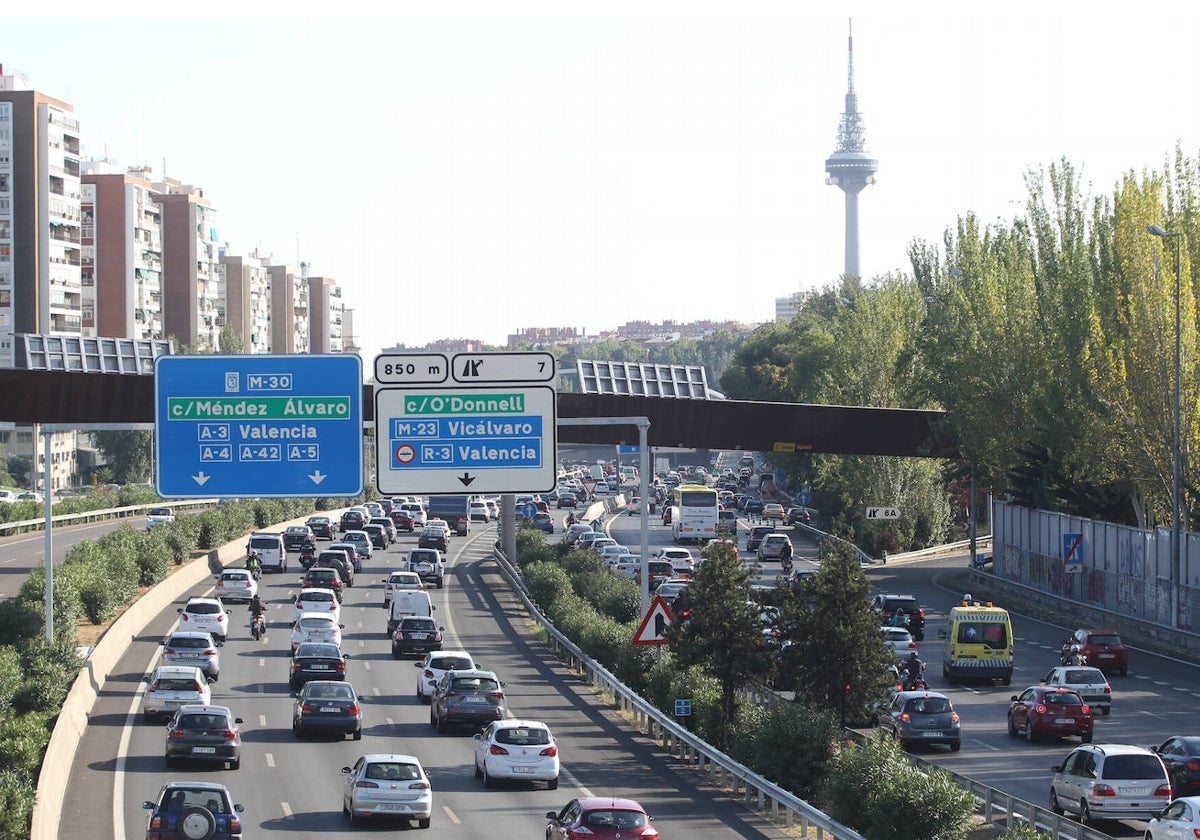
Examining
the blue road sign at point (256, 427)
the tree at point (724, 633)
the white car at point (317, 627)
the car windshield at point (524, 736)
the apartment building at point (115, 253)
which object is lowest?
the white car at point (317, 627)

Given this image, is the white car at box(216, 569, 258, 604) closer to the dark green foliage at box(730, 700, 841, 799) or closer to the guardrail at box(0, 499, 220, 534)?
the guardrail at box(0, 499, 220, 534)

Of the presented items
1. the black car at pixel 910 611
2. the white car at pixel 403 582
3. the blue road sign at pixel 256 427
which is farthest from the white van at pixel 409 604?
the blue road sign at pixel 256 427

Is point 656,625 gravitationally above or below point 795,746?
above

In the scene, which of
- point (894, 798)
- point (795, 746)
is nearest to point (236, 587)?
point (795, 746)

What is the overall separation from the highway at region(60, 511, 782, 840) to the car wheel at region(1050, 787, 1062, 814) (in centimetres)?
450

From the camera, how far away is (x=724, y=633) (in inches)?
1287

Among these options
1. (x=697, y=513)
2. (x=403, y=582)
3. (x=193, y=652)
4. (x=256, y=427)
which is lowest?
(x=403, y=582)

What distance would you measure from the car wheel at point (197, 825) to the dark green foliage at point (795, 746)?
30.9 feet

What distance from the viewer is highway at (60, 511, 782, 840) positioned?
26.9 m

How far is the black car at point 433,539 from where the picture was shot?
85688 mm

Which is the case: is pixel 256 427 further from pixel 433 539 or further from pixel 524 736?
pixel 433 539

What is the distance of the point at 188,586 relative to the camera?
2623 inches

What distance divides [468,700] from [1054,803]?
14454 mm

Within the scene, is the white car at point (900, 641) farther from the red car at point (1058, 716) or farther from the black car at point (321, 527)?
the black car at point (321, 527)
